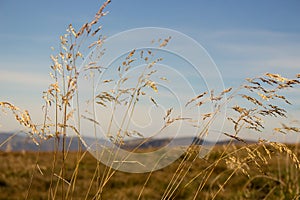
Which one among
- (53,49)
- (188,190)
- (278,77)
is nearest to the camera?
(278,77)

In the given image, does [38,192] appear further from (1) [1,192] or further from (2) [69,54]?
(2) [69,54]

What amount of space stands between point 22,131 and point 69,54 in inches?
25.0

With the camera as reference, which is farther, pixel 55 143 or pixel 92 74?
pixel 92 74

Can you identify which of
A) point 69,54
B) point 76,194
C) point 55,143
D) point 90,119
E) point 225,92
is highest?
point 69,54

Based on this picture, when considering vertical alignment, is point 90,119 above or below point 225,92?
below

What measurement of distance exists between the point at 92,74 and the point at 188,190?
217 inches

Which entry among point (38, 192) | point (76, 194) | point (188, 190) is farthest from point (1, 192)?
point (188, 190)

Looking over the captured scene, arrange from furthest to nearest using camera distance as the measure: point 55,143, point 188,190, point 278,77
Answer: point 188,190 < point 55,143 < point 278,77

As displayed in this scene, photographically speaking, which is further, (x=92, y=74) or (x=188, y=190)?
(x=188, y=190)

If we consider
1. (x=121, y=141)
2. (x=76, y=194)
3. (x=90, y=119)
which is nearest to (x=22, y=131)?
(x=90, y=119)

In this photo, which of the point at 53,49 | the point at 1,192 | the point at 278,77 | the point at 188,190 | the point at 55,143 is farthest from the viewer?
the point at 188,190

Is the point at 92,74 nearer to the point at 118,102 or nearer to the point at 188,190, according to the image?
the point at 118,102

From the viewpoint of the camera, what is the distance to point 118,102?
9.51ft

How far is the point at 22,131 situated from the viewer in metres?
2.87
